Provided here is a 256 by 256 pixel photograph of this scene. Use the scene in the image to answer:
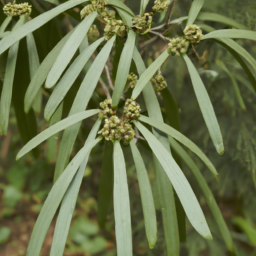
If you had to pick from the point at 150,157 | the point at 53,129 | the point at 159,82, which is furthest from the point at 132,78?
the point at 150,157

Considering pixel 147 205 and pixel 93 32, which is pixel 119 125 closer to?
pixel 147 205

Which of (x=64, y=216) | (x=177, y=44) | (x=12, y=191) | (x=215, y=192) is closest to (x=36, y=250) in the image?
(x=64, y=216)

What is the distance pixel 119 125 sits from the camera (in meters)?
0.38

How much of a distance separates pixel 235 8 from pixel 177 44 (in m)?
0.33

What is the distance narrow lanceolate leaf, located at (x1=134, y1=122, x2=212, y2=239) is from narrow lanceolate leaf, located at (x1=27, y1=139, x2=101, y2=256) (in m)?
0.09

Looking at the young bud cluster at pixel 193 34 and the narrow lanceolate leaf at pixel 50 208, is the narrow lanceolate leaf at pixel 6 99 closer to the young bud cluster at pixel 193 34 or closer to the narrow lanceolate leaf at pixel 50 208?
the narrow lanceolate leaf at pixel 50 208

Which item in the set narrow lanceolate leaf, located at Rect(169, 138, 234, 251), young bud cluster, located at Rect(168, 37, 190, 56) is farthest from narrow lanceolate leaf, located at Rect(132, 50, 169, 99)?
narrow lanceolate leaf, located at Rect(169, 138, 234, 251)

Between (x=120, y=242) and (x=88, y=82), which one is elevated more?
(x=88, y=82)

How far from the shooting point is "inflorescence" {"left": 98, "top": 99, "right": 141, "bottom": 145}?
0.37 metres

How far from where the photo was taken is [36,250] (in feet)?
1.12

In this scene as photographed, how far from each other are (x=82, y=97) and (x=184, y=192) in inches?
6.7

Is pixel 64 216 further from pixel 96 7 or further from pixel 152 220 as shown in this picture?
pixel 96 7

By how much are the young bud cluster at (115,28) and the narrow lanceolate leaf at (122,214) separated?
0.17 metres

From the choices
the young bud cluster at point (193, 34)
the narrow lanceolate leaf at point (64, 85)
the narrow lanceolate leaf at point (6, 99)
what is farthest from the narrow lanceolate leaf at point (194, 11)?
the narrow lanceolate leaf at point (6, 99)
